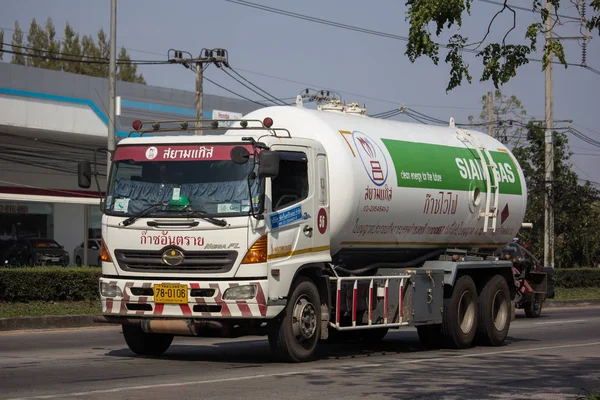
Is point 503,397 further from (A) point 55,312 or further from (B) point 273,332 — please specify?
(A) point 55,312

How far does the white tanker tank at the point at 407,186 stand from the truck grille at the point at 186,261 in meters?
2.15

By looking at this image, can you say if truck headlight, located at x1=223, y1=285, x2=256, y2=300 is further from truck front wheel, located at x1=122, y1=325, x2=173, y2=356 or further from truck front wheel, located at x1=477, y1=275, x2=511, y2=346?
truck front wheel, located at x1=477, y1=275, x2=511, y2=346

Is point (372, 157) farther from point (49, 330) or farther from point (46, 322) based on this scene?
point (46, 322)

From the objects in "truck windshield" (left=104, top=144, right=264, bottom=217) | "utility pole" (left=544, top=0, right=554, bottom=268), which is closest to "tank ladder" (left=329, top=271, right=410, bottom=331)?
"truck windshield" (left=104, top=144, right=264, bottom=217)

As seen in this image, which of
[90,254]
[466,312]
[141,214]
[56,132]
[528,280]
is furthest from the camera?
[90,254]

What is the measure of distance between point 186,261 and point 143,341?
1950mm

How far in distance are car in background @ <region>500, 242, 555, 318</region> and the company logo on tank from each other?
184 inches

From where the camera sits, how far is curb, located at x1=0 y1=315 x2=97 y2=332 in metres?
18.8

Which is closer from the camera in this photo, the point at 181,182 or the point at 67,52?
the point at 181,182

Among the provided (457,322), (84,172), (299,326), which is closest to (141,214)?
(84,172)

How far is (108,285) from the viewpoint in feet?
42.3

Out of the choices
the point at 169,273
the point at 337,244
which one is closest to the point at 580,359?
the point at 337,244

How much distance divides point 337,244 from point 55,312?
27.7ft

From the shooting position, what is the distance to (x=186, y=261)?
12.4 meters
